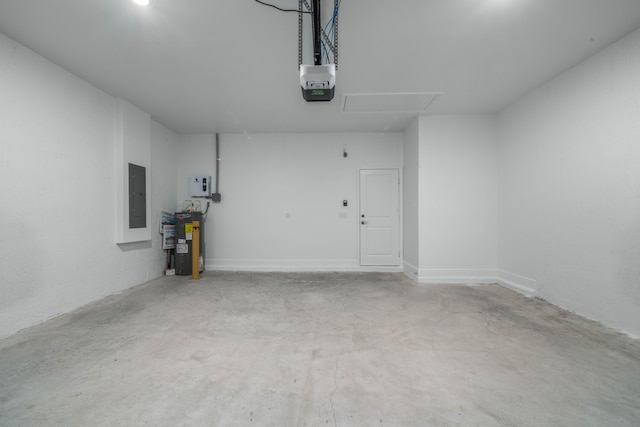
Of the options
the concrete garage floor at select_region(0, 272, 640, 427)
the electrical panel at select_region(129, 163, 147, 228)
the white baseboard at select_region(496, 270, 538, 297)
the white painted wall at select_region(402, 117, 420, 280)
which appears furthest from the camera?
the white painted wall at select_region(402, 117, 420, 280)

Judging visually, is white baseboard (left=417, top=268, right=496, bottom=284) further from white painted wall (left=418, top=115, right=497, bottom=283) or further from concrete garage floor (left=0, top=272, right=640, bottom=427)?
concrete garage floor (left=0, top=272, right=640, bottom=427)

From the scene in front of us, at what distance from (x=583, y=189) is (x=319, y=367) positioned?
344 centimetres

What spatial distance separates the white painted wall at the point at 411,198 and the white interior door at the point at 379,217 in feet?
0.59

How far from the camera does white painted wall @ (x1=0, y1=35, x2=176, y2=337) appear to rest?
2.50 meters

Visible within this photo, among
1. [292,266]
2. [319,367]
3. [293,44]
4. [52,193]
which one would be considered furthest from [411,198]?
[52,193]

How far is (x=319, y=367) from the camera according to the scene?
1.94 meters

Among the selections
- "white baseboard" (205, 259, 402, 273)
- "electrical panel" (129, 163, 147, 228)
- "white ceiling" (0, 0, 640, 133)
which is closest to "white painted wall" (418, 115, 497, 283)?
"white ceiling" (0, 0, 640, 133)

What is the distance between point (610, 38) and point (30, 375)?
5677 millimetres

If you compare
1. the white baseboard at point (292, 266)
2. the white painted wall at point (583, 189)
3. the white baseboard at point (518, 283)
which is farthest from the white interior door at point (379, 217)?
the white painted wall at point (583, 189)

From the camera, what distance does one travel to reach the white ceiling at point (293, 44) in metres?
2.17

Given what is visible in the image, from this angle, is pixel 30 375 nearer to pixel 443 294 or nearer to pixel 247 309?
pixel 247 309

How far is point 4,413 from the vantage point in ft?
4.89

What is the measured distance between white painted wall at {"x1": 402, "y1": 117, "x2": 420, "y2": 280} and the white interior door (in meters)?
0.18

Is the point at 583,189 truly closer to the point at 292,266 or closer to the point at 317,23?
the point at 317,23
